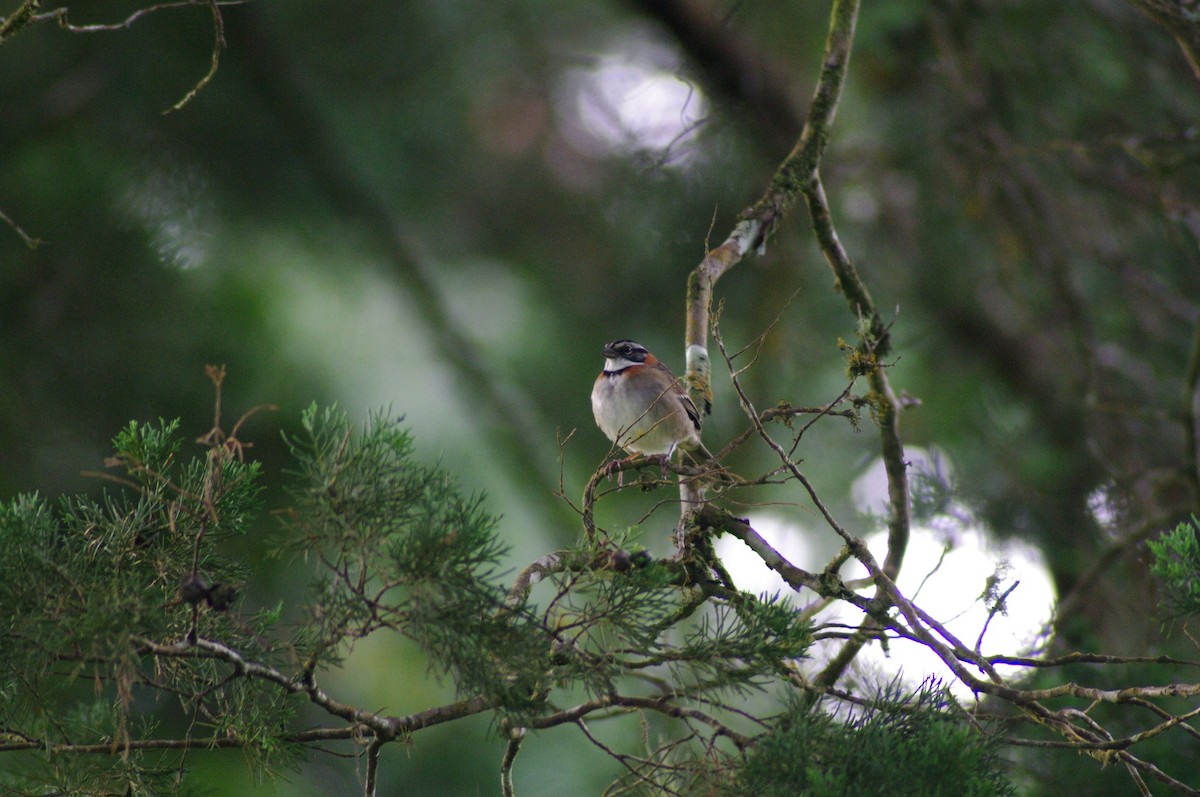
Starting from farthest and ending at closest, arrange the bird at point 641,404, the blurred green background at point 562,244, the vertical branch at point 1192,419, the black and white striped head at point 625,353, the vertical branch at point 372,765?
1. the black and white striped head at point 625,353
2. the blurred green background at point 562,244
3. the bird at point 641,404
4. the vertical branch at point 1192,419
5. the vertical branch at point 372,765

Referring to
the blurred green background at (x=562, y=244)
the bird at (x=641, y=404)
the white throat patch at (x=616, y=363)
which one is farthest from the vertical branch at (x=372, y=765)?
the white throat patch at (x=616, y=363)

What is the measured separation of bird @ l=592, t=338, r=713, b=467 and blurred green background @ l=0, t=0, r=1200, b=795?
0.48m

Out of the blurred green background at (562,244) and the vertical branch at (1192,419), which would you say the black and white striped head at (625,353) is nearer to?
the blurred green background at (562,244)

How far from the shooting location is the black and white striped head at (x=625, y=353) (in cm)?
431

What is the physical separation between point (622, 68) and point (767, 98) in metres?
0.92

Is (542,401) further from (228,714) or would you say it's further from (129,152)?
(228,714)

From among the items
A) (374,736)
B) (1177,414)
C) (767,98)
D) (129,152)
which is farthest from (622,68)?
(374,736)

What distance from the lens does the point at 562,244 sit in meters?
5.88

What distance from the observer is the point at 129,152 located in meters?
4.25

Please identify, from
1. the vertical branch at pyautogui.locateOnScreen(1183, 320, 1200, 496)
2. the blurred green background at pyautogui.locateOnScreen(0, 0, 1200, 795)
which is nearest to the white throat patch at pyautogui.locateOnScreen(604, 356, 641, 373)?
the blurred green background at pyautogui.locateOnScreen(0, 0, 1200, 795)

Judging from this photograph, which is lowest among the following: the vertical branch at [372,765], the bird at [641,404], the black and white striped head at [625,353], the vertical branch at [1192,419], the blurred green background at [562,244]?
the vertical branch at [372,765]

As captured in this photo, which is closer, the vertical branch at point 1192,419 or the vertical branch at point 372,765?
the vertical branch at point 372,765

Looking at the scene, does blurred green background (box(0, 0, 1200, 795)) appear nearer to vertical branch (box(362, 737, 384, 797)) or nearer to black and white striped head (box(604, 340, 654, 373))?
black and white striped head (box(604, 340, 654, 373))

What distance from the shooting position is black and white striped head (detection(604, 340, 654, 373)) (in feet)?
14.1
